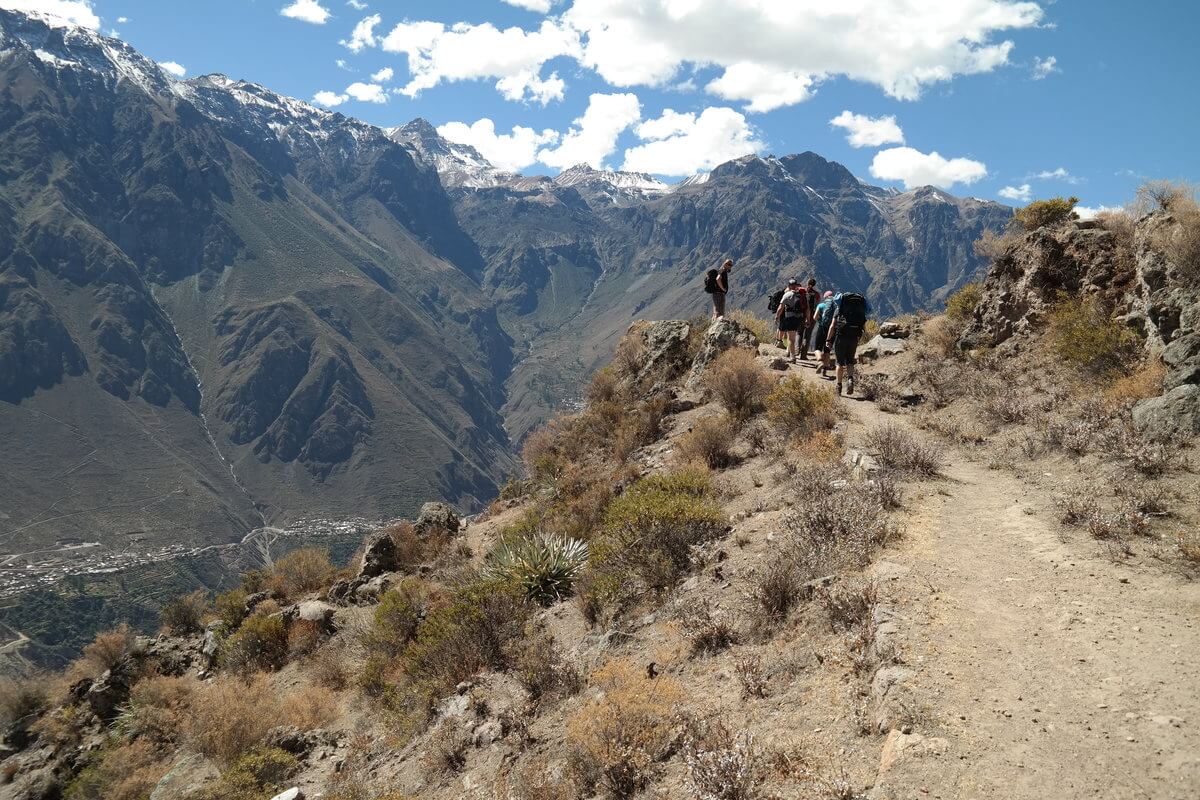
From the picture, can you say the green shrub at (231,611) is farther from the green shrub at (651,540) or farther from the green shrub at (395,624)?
the green shrub at (651,540)

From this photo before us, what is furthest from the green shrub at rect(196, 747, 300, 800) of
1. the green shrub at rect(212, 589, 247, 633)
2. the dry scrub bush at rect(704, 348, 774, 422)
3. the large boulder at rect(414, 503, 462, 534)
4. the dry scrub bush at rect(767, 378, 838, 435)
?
the dry scrub bush at rect(704, 348, 774, 422)

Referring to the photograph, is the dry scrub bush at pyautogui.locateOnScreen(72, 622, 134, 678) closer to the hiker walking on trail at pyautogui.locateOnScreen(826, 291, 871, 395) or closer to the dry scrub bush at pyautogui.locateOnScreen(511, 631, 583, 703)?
the dry scrub bush at pyautogui.locateOnScreen(511, 631, 583, 703)

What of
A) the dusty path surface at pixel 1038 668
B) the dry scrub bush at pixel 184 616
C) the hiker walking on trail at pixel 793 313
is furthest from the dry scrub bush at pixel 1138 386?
the dry scrub bush at pixel 184 616

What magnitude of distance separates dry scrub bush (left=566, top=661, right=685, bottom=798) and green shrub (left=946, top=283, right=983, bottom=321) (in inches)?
577

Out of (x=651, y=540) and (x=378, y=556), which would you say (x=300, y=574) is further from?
(x=651, y=540)

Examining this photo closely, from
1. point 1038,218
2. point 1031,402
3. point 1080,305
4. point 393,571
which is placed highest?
Result: point 1038,218

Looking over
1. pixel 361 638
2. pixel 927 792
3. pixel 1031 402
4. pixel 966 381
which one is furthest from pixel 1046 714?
pixel 361 638

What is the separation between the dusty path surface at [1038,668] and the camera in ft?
13.3

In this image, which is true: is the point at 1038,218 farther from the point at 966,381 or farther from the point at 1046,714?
the point at 1046,714

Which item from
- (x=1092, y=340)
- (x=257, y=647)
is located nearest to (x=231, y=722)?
(x=257, y=647)

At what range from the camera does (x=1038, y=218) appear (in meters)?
15.0

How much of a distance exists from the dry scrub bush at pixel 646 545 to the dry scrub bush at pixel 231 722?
20.2 feet

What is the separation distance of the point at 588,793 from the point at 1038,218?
16010 mm

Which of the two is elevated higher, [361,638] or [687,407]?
[687,407]
